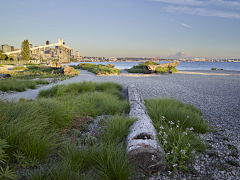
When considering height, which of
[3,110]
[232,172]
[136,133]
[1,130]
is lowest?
[232,172]

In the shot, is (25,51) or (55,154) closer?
(55,154)

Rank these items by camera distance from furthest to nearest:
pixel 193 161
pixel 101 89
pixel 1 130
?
pixel 101 89 < pixel 193 161 < pixel 1 130

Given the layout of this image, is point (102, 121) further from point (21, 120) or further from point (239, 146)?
point (239, 146)

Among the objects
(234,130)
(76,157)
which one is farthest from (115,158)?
(234,130)

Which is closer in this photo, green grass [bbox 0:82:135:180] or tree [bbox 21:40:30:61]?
green grass [bbox 0:82:135:180]

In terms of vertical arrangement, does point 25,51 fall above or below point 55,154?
above

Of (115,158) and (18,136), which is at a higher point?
(18,136)

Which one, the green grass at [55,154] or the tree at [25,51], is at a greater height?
the tree at [25,51]

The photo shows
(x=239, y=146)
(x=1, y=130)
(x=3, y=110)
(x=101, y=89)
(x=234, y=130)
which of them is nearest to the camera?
(x=1, y=130)

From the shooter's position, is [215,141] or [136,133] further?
[215,141]

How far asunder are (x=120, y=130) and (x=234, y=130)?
2.90 m

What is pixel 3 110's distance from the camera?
2.64 m

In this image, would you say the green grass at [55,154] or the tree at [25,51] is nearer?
the green grass at [55,154]

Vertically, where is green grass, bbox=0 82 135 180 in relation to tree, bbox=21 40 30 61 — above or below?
below
